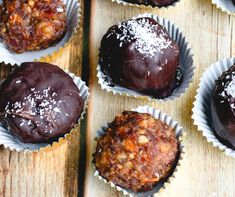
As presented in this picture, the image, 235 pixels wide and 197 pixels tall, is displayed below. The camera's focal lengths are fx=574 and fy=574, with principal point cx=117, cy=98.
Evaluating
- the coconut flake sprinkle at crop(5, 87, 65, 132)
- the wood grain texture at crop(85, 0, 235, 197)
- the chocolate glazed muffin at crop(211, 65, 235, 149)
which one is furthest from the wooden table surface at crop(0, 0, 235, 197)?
the coconut flake sprinkle at crop(5, 87, 65, 132)

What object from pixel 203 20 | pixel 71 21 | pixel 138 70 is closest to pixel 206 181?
pixel 138 70

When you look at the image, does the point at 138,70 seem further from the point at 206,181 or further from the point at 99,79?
the point at 206,181

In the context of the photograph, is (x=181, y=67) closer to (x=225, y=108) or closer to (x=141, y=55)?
(x=141, y=55)

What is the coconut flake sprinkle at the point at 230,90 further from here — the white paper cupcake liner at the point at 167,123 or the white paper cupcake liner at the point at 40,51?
the white paper cupcake liner at the point at 40,51

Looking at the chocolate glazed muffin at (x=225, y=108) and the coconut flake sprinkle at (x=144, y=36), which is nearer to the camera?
the chocolate glazed muffin at (x=225, y=108)

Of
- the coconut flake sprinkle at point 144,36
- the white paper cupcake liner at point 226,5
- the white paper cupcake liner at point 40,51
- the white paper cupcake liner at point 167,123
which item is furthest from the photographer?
the white paper cupcake liner at point 226,5

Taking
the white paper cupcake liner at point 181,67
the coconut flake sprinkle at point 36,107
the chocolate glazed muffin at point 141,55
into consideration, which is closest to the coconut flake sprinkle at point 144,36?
the chocolate glazed muffin at point 141,55

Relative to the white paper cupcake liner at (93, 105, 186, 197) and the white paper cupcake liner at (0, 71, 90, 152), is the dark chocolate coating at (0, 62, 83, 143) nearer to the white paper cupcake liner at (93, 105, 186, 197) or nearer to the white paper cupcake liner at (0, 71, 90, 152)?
the white paper cupcake liner at (0, 71, 90, 152)
